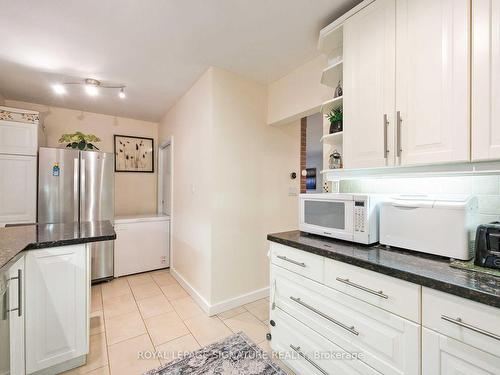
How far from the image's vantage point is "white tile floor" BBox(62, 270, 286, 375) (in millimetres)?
1776

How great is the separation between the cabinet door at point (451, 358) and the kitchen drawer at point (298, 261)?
542 mm

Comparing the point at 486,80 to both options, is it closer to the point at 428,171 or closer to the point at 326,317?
the point at 428,171

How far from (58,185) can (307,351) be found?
3280 mm

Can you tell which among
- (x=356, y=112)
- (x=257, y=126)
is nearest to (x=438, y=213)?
(x=356, y=112)

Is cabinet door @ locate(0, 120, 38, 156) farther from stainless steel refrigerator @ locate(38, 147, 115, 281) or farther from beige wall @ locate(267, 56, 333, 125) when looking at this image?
beige wall @ locate(267, 56, 333, 125)

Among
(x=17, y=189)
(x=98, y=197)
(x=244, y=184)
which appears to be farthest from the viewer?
(x=98, y=197)

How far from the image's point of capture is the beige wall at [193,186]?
2.47 meters

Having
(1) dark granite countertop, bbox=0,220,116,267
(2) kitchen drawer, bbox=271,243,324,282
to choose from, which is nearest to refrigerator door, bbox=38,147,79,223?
(1) dark granite countertop, bbox=0,220,116,267

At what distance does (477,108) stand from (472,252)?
71cm

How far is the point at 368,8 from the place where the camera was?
1470 mm

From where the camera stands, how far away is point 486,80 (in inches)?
41.8

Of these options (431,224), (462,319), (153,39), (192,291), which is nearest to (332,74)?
(431,224)

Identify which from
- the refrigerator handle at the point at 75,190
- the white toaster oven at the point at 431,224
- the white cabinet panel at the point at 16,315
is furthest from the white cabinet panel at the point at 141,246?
the white toaster oven at the point at 431,224

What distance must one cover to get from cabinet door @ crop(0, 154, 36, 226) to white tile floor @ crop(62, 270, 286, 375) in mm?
1230
